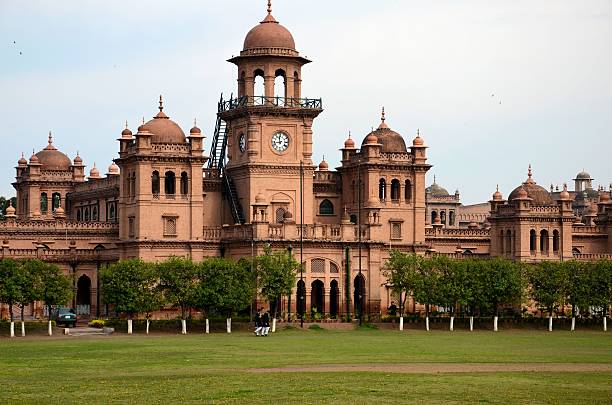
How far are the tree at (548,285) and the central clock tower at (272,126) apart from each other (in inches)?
693

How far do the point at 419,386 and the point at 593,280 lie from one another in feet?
196

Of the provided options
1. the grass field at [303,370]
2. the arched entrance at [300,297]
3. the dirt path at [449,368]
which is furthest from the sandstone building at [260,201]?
the dirt path at [449,368]

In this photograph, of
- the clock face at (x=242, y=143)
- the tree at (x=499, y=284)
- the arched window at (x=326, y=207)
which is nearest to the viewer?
the tree at (x=499, y=284)

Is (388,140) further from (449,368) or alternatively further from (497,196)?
(449,368)

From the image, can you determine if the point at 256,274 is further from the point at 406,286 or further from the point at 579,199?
the point at 579,199

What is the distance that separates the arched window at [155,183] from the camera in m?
109

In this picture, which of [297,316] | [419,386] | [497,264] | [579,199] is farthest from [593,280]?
[579,199]

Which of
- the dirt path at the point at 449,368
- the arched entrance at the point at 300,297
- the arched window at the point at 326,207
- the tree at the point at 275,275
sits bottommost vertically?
the dirt path at the point at 449,368

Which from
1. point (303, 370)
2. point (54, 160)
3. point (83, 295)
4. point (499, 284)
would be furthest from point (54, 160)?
point (303, 370)

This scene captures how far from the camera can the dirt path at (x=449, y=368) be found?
56469 mm

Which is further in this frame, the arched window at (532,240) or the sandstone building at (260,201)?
the arched window at (532,240)

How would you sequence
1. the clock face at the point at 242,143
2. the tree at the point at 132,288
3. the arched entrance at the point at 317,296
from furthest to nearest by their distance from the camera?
the clock face at the point at 242,143 < the arched entrance at the point at 317,296 < the tree at the point at 132,288

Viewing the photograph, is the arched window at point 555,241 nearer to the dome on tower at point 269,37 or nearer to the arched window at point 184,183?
the dome on tower at point 269,37

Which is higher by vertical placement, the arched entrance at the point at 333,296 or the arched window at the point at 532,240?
the arched window at the point at 532,240
